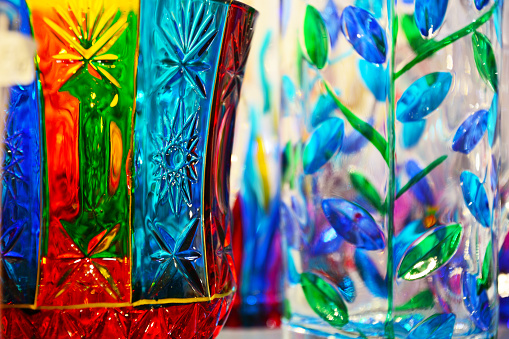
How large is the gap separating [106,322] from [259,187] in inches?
8.6

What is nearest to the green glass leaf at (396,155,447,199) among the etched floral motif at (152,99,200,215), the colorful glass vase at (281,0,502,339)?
the colorful glass vase at (281,0,502,339)

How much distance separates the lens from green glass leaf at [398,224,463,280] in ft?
1.24

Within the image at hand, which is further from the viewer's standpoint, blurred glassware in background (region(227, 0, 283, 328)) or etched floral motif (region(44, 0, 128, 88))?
blurred glassware in background (region(227, 0, 283, 328))

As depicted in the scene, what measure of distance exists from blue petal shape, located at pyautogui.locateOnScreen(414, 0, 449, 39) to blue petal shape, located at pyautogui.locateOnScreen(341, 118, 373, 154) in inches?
2.4

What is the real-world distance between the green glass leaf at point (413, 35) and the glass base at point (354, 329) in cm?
16

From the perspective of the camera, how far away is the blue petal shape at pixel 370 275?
383 millimetres

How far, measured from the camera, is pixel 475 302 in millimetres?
383

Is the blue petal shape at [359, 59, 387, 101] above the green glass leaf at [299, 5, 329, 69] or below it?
below

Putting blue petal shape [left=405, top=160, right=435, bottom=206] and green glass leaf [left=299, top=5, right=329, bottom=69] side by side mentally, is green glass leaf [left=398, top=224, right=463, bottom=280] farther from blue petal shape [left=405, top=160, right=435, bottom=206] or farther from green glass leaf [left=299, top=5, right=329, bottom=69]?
green glass leaf [left=299, top=5, right=329, bottom=69]

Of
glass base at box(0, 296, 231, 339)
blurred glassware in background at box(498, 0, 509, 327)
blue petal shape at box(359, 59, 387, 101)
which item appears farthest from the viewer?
blurred glassware in background at box(498, 0, 509, 327)

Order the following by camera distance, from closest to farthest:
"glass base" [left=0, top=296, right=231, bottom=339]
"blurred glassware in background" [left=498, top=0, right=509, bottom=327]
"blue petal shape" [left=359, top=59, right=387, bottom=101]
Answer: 1. "glass base" [left=0, top=296, right=231, bottom=339]
2. "blue petal shape" [left=359, top=59, right=387, bottom=101]
3. "blurred glassware in background" [left=498, top=0, right=509, bottom=327]

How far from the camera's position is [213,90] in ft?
1.10

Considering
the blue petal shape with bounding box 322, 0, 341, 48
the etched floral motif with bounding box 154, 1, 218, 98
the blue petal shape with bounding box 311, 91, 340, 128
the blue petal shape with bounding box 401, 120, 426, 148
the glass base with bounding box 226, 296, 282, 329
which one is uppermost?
the blue petal shape with bounding box 322, 0, 341, 48

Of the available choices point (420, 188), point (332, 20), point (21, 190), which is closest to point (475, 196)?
point (420, 188)
